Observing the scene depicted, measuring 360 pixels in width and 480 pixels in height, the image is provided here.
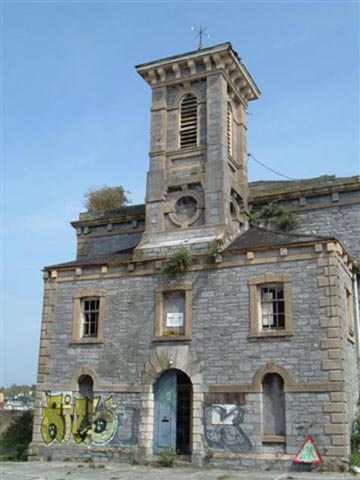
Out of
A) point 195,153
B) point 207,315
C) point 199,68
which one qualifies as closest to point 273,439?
point 207,315

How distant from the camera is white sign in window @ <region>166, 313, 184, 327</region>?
18719 mm

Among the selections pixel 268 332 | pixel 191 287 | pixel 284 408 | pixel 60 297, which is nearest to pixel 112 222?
pixel 60 297

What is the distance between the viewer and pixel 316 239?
17.2m

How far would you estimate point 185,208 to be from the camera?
21.1 m

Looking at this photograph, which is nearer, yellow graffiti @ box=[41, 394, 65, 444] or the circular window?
yellow graffiti @ box=[41, 394, 65, 444]

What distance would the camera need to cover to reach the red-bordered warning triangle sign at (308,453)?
50.7 feet

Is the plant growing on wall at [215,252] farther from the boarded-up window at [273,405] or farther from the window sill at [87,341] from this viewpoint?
the window sill at [87,341]

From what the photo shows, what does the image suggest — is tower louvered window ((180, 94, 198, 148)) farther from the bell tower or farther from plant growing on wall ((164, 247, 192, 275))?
plant growing on wall ((164, 247, 192, 275))

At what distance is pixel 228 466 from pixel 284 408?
2360mm

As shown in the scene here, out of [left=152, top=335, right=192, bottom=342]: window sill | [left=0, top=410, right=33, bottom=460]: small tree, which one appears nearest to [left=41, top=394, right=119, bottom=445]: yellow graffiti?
[left=0, top=410, right=33, bottom=460]: small tree

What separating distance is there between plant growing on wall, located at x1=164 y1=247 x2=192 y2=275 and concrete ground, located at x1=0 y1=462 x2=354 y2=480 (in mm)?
6223

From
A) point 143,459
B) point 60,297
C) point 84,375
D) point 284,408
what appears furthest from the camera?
point 60,297

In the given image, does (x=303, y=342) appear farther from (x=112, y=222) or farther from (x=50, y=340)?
(x=112, y=222)

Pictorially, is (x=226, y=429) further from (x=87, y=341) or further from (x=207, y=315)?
(x=87, y=341)
